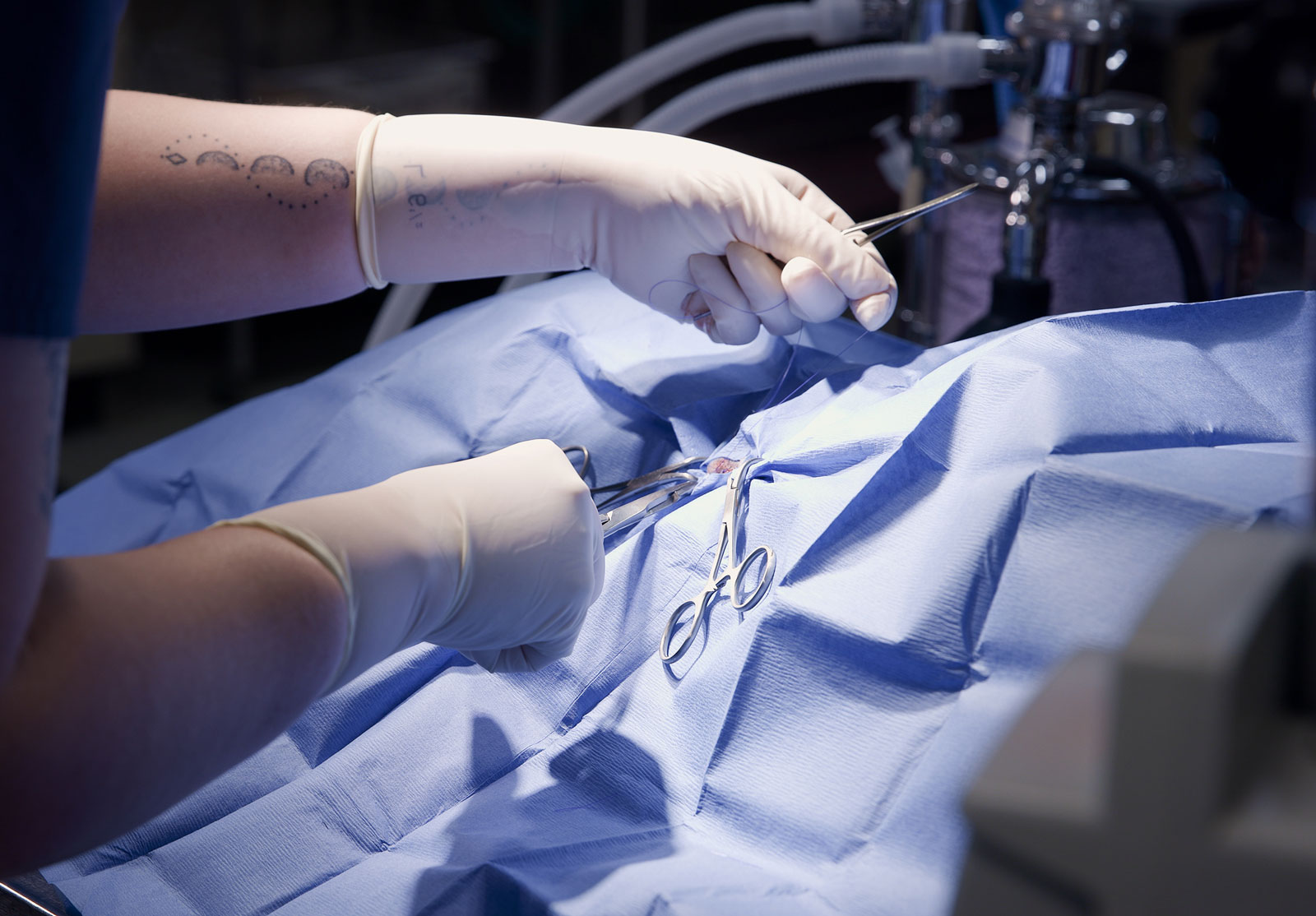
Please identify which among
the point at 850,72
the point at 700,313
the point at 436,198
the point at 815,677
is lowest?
the point at 815,677

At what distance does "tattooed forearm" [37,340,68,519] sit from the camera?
50cm

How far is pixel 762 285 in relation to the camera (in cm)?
94

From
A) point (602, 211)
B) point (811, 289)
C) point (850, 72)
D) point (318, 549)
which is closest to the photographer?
point (318, 549)

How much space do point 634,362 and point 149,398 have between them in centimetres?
185

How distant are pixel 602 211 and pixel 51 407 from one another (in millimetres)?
579

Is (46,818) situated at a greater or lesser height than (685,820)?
greater

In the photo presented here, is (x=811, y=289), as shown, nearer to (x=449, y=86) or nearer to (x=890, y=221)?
(x=890, y=221)

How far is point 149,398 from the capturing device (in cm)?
249

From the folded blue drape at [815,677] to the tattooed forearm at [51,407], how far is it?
31cm

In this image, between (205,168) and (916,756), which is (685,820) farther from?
(205,168)

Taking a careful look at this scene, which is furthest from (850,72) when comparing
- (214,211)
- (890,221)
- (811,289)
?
(214,211)

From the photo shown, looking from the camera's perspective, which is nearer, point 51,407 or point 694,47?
point 51,407

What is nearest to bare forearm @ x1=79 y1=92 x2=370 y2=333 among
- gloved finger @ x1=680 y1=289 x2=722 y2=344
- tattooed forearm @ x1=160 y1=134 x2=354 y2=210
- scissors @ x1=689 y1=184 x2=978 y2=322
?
tattooed forearm @ x1=160 y1=134 x2=354 y2=210

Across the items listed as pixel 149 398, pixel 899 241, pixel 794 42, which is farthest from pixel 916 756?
pixel 794 42
